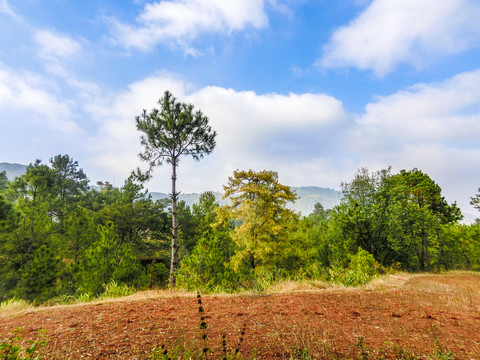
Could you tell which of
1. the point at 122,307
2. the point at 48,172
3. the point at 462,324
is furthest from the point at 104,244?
the point at 48,172

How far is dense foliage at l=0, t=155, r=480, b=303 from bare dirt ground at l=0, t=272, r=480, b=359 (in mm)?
2987

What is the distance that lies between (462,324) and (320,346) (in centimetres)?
Answer: 344

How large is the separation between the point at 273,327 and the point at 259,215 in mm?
11684

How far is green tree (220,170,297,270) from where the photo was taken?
14984 millimetres

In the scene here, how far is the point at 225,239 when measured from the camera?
26656 mm

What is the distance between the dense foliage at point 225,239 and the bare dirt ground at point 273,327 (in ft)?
9.80

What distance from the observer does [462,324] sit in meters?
4.20

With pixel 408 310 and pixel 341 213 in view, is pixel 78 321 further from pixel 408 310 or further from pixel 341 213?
pixel 341 213

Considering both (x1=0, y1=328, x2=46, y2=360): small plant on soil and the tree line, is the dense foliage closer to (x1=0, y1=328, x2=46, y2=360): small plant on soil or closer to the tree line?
the tree line

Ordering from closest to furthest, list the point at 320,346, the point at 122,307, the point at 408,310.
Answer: the point at 320,346
the point at 408,310
the point at 122,307

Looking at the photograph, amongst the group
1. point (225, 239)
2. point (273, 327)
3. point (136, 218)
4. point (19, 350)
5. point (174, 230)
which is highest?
point (136, 218)

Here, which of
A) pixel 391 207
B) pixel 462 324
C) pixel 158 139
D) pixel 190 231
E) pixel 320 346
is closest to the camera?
pixel 320 346

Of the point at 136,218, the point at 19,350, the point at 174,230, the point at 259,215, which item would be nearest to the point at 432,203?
the point at 259,215

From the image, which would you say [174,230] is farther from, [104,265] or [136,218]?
[136,218]
